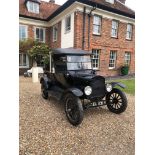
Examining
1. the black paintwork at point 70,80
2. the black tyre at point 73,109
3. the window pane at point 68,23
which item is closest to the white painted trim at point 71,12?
the window pane at point 68,23

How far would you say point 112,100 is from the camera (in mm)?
4254

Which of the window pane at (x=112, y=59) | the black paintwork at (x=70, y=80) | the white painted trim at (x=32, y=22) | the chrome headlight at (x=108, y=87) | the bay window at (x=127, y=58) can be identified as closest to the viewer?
the black paintwork at (x=70, y=80)

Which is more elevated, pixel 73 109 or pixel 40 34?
pixel 40 34

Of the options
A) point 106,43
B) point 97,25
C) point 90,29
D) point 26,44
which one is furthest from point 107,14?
point 26,44

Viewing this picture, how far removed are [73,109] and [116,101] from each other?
1.25 m

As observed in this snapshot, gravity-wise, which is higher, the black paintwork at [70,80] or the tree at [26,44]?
the tree at [26,44]

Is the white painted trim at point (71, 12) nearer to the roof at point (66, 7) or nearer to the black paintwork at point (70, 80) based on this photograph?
the roof at point (66, 7)

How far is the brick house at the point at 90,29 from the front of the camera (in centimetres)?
1032

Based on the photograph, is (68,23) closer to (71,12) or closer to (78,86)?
(71,12)

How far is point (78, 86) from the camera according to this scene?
392 centimetres

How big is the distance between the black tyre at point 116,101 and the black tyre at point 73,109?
1154 millimetres

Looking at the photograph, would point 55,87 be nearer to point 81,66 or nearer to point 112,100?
point 81,66
